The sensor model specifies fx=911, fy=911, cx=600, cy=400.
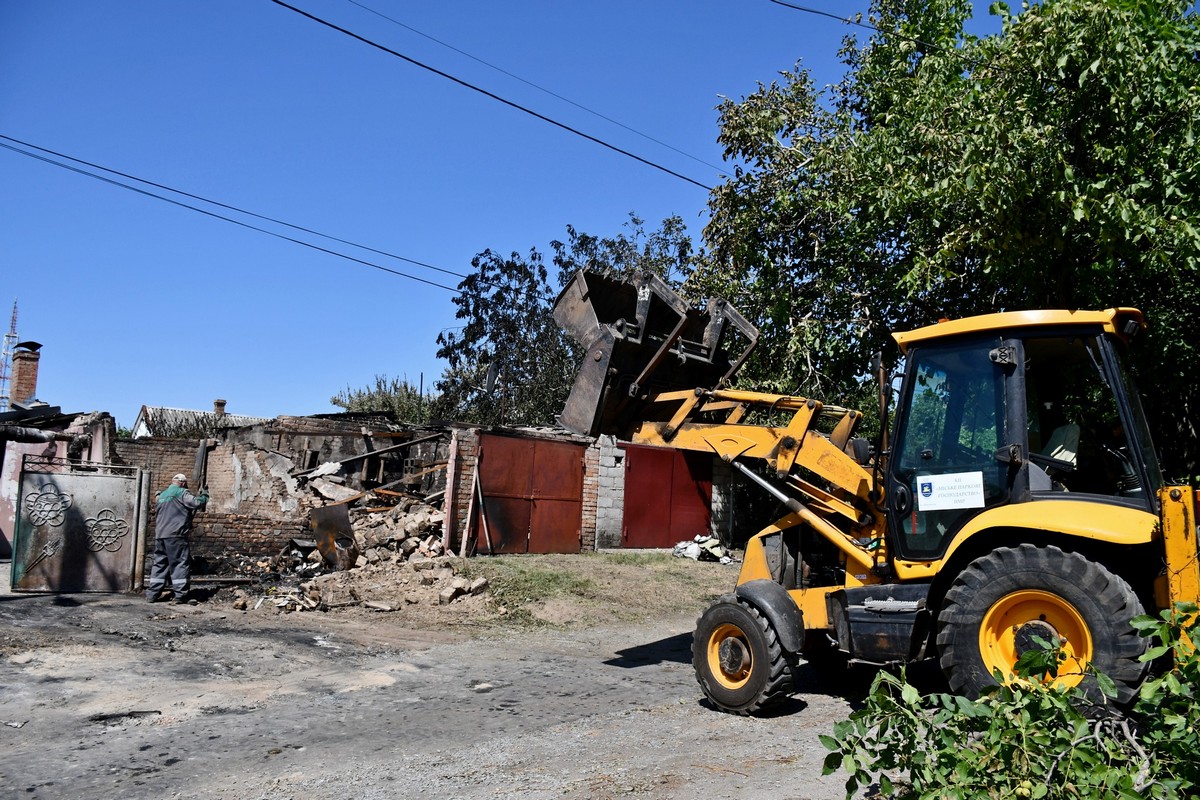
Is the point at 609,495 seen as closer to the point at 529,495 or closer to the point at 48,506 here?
the point at 529,495

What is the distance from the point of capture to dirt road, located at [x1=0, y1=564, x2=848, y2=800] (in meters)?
4.92

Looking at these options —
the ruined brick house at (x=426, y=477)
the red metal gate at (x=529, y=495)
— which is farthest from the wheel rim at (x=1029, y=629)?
the red metal gate at (x=529, y=495)

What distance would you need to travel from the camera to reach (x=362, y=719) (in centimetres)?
650

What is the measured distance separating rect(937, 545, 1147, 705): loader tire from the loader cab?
0.48 m

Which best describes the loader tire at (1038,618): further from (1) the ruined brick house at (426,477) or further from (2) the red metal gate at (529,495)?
(2) the red metal gate at (529,495)

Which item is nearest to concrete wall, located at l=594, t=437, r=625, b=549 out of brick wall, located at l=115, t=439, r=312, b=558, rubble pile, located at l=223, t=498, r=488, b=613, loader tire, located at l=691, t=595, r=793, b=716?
rubble pile, located at l=223, t=498, r=488, b=613

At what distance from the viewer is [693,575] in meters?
16.5

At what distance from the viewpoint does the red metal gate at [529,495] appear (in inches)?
642

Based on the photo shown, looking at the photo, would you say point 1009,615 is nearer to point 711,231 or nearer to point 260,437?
point 711,231

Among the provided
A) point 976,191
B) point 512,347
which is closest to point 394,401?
point 512,347

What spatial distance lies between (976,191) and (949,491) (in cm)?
506

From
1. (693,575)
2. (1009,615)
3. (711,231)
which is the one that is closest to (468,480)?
(693,575)

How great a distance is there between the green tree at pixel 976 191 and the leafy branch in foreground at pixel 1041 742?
6.47 metres

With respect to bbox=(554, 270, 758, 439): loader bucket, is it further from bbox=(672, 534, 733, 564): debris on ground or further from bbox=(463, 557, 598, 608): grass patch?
bbox=(672, 534, 733, 564): debris on ground
